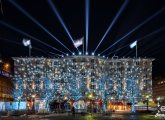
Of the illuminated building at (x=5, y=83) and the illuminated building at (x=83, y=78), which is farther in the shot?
the illuminated building at (x=83, y=78)

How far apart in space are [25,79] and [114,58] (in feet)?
101

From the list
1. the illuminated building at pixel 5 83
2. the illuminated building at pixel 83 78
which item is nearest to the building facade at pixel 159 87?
the illuminated building at pixel 83 78

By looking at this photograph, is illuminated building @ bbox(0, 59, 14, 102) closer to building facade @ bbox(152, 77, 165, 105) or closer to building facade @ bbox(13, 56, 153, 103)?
building facade @ bbox(13, 56, 153, 103)

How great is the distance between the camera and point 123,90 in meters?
123

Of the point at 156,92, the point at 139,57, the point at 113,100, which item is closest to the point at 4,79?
the point at 113,100

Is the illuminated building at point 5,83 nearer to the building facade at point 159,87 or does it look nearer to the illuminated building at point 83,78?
the illuminated building at point 83,78

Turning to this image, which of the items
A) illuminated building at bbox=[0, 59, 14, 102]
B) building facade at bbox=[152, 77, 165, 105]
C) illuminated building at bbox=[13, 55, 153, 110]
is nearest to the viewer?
illuminated building at bbox=[0, 59, 14, 102]

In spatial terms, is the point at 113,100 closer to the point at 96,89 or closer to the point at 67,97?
the point at 96,89

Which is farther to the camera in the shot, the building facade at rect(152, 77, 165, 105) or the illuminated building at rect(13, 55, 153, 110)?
the building facade at rect(152, 77, 165, 105)

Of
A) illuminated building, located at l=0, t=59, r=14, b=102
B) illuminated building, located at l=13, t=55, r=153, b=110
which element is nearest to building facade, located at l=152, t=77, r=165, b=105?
illuminated building, located at l=13, t=55, r=153, b=110

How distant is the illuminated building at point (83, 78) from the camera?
120125 mm

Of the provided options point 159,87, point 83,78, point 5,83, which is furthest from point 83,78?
point 159,87

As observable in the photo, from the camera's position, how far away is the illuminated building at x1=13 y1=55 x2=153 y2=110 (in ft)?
394

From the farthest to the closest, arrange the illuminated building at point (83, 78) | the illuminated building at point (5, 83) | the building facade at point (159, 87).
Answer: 1. the building facade at point (159, 87)
2. the illuminated building at point (83, 78)
3. the illuminated building at point (5, 83)
